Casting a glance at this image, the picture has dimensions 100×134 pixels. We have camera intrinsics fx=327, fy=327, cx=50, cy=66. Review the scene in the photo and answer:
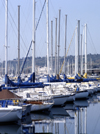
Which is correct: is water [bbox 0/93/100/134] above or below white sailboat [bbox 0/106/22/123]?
below

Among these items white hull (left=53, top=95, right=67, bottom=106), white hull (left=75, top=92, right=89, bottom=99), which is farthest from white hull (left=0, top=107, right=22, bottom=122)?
white hull (left=75, top=92, right=89, bottom=99)

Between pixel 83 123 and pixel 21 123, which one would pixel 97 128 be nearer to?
pixel 83 123

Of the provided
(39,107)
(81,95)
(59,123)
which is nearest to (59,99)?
(39,107)

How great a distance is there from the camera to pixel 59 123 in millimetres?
27422

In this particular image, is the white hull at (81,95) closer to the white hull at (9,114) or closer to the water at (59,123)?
the water at (59,123)

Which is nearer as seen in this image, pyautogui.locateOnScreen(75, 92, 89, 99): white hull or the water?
the water

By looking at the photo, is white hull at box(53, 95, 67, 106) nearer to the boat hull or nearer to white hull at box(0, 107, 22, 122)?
the boat hull

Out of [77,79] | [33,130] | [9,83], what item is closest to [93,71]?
[77,79]

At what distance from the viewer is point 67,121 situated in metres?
28.5

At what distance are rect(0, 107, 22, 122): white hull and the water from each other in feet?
1.69

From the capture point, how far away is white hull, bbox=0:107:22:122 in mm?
24795

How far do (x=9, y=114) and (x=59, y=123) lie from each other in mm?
4755

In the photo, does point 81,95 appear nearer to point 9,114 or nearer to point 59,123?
point 59,123

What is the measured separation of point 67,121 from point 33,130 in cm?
495
